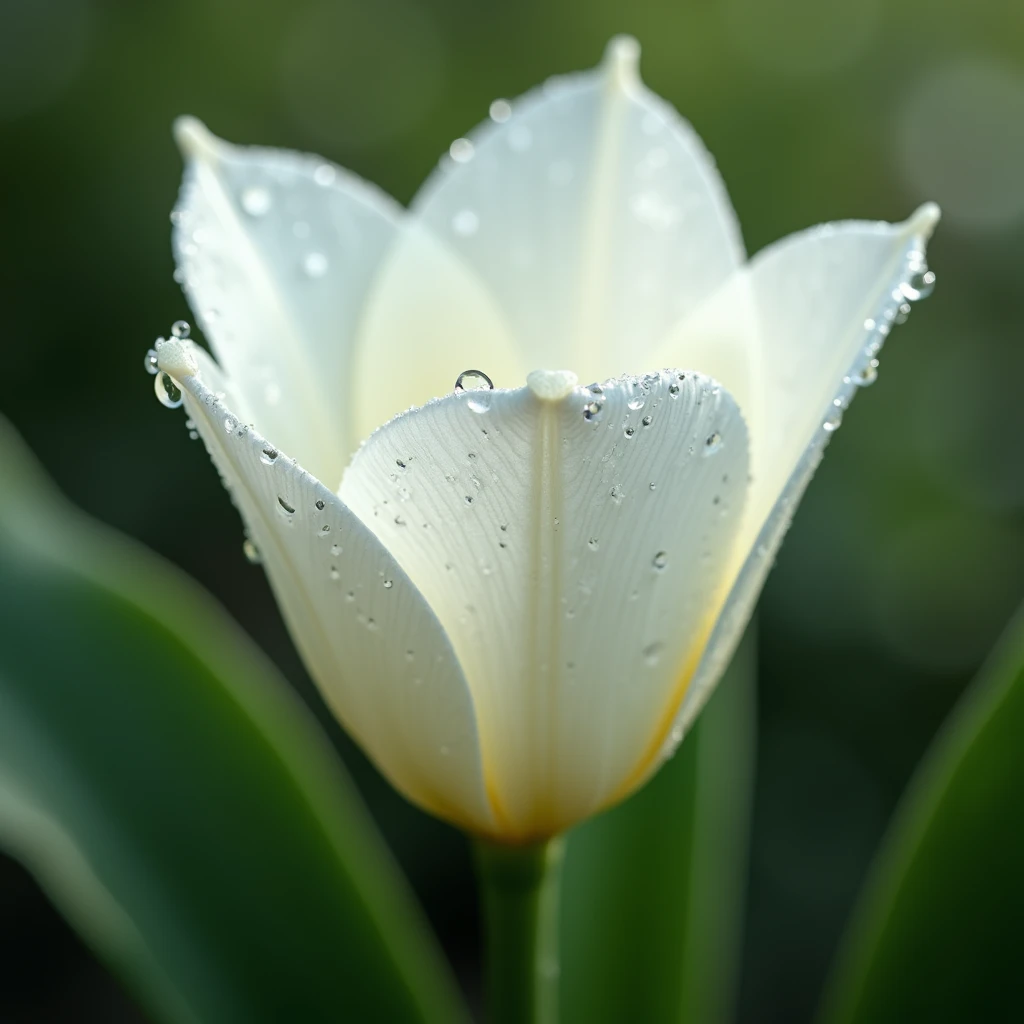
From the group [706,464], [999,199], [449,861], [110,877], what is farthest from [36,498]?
[999,199]

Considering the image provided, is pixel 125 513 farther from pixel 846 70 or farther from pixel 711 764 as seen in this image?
pixel 846 70

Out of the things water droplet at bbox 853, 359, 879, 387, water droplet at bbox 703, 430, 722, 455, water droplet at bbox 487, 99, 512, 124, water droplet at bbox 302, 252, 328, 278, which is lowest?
water droplet at bbox 703, 430, 722, 455

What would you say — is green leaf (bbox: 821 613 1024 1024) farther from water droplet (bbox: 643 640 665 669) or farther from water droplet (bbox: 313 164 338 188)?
water droplet (bbox: 313 164 338 188)

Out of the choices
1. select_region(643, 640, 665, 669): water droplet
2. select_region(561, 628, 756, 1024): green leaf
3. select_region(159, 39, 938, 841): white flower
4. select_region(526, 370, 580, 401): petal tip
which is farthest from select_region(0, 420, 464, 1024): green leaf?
select_region(526, 370, 580, 401): petal tip

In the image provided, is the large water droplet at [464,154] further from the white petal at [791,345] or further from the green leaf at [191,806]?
the green leaf at [191,806]

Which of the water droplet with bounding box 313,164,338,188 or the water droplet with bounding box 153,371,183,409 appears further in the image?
the water droplet with bounding box 313,164,338,188

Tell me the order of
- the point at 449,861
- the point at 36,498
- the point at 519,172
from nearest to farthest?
the point at 519,172 → the point at 36,498 → the point at 449,861
